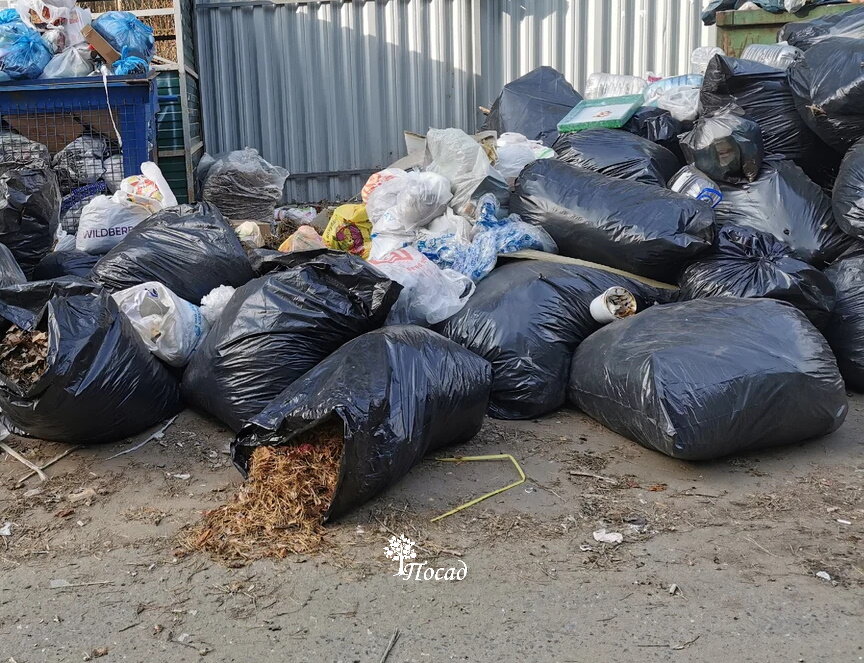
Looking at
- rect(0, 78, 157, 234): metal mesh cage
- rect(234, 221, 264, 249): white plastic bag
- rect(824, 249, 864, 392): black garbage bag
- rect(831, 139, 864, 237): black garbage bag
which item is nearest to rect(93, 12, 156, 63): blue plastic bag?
rect(0, 78, 157, 234): metal mesh cage

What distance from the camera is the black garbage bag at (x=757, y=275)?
318 centimetres

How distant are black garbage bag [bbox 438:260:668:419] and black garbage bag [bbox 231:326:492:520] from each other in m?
0.34

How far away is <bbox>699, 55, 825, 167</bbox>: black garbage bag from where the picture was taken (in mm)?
4059

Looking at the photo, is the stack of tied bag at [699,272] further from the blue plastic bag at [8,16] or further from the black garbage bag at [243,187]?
the blue plastic bag at [8,16]

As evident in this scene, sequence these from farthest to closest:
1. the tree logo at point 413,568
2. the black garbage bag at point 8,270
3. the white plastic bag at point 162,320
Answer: the black garbage bag at point 8,270
the white plastic bag at point 162,320
the tree logo at point 413,568

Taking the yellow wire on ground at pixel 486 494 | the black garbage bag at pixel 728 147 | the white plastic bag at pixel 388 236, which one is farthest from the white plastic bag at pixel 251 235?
the black garbage bag at pixel 728 147

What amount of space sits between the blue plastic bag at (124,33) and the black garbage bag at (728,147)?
9.74 ft

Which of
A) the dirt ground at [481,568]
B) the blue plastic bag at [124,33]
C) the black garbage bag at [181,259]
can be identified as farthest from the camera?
the blue plastic bag at [124,33]

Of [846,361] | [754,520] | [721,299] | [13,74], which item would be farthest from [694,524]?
[13,74]

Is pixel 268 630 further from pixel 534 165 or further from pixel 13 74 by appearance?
pixel 13 74

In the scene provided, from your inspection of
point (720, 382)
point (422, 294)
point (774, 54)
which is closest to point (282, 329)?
point (422, 294)

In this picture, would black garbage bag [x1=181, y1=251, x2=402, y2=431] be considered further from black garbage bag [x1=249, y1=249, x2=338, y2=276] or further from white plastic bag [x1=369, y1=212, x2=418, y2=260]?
white plastic bag [x1=369, y1=212, x2=418, y2=260]

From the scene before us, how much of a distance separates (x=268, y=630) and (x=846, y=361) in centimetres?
246

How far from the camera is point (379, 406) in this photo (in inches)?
91.9
